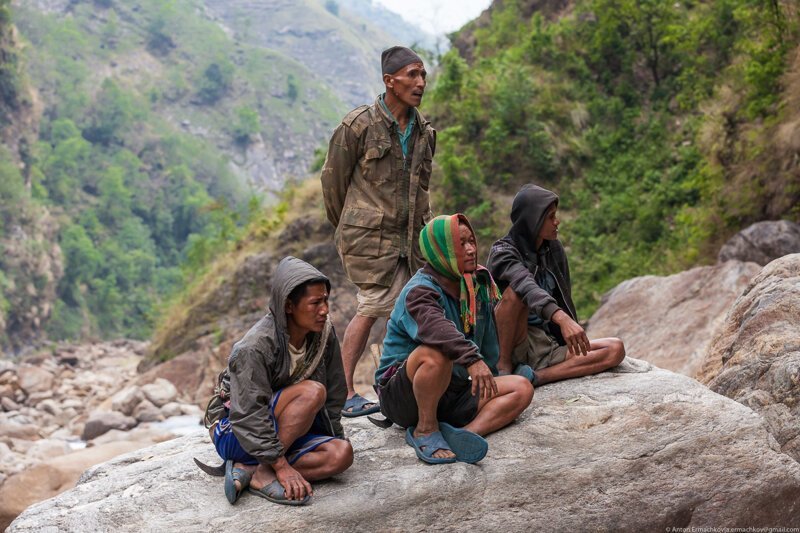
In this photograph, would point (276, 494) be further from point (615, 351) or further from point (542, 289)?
point (615, 351)

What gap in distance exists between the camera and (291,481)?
3975 mm

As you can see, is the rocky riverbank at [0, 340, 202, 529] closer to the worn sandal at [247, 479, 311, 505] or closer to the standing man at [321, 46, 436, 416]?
the standing man at [321, 46, 436, 416]

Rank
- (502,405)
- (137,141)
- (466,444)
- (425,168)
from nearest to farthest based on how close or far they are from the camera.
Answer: (466,444) → (502,405) → (425,168) → (137,141)

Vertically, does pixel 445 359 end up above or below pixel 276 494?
above

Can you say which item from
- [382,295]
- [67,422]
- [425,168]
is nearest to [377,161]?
[425,168]

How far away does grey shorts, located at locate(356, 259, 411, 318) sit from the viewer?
5418 millimetres

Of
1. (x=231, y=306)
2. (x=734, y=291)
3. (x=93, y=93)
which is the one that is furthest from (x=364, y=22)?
(x=734, y=291)

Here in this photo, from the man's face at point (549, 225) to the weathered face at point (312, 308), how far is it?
1427 mm

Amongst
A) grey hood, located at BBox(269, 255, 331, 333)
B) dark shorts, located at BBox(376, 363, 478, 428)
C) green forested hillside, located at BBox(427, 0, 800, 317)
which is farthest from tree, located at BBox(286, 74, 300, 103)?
grey hood, located at BBox(269, 255, 331, 333)

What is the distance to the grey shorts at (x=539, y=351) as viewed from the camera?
5047mm

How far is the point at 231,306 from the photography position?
1667cm

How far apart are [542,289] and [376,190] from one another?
51.0 inches

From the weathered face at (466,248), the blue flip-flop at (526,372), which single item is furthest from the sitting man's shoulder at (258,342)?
the blue flip-flop at (526,372)

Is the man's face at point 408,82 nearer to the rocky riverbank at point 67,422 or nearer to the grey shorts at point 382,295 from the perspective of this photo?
the grey shorts at point 382,295
